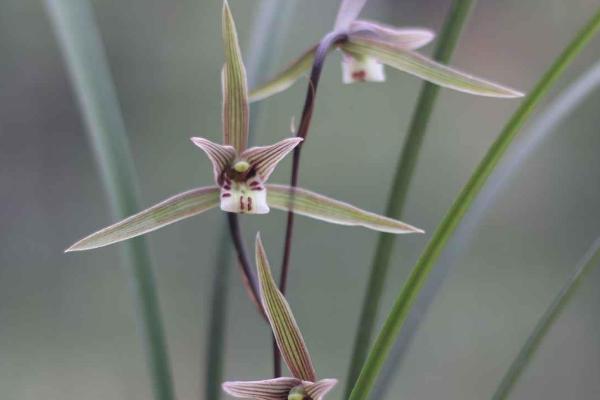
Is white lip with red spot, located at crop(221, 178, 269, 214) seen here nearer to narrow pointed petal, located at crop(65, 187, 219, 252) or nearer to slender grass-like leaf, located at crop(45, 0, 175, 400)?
narrow pointed petal, located at crop(65, 187, 219, 252)

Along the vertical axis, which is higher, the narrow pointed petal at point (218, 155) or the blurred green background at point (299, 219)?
the blurred green background at point (299, 219)

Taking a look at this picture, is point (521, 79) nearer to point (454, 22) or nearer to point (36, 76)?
point (454, 22)

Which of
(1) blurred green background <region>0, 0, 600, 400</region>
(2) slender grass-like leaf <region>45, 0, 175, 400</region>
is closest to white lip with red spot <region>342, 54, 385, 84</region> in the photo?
(2) slender grass-like leaf <region>45, 0, 175, 400</region>

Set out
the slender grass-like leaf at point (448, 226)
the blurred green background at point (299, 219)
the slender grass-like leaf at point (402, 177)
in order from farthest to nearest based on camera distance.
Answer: the blurred green background at point (299, 219), the slender grass-like leaf at point (402, 177), the slender grass-like leaf at point (448, 226)

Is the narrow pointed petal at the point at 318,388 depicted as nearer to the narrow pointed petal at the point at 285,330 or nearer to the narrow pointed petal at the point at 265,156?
the narrow pointed petal at the point at 285,330

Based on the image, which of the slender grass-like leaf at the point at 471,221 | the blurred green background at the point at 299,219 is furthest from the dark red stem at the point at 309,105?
the blurred green background at the point at 299,219

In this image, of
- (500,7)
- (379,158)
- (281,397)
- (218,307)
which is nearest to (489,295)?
(379,158)
